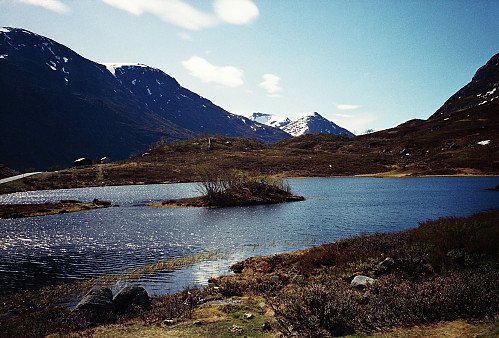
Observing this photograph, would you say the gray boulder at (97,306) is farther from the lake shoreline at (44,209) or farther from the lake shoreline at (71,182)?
the lake shoreline at (71,182)

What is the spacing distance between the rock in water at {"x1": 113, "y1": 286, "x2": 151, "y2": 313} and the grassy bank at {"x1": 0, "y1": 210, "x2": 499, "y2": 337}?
82cm

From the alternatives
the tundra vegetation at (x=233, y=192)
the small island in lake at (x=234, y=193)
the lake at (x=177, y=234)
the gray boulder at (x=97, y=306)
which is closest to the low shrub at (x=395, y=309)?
the gray boulder at (x=97, y=306)

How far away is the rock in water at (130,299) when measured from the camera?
685 inches

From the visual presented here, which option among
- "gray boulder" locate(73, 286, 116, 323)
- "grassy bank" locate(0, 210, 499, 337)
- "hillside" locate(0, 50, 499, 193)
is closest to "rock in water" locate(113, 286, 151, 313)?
"gray boulder" locate(73, 286, 116, 323)

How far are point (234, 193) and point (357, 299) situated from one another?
215 feet

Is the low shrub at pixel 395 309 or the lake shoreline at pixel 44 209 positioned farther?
the lake shoreline at pixel 44 209

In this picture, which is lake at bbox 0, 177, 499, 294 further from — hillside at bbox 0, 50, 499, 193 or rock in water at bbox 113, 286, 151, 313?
hillside at bbox 0, 50, 499, 193

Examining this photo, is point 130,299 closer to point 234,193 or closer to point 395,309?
point 395,309

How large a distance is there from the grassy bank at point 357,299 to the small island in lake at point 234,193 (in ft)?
170

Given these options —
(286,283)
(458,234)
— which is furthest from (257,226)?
(458,234)

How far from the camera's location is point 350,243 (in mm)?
26391

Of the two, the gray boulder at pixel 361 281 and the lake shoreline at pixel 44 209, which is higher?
the gray boulder at pixel 361 281

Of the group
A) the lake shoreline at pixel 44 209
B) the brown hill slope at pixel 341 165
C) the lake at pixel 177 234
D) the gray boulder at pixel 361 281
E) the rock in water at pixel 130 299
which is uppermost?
the brown hill slope at pixel 341 165

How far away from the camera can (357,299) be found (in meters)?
13.8
